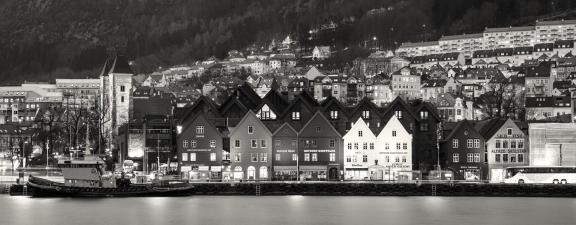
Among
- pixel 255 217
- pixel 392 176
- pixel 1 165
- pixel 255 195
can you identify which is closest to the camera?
pixel 255 217

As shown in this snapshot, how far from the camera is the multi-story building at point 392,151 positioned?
299 ft

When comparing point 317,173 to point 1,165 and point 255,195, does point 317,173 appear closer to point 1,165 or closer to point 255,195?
point 255,195

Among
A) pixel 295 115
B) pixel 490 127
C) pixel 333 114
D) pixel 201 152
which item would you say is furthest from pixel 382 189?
pixel 201 152

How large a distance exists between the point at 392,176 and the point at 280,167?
360 inches

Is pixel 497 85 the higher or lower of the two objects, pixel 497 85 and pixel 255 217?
the higher

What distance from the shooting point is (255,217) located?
65000mm

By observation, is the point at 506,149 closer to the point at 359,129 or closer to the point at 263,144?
the point at 359,129

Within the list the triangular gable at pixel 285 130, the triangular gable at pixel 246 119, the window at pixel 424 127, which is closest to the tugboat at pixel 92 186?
the triangular gable at pixel 246 119

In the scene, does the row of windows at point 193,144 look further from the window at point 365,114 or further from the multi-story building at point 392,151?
the window at point 365,114

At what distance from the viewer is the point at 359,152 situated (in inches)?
3588

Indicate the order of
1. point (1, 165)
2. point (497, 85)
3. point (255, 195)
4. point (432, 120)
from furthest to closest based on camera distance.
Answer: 1. point (497, 85)
2. point (1, 165)
3. point (432, 120)
4. point (255, 195)

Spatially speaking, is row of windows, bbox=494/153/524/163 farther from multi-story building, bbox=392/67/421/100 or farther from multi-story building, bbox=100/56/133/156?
multi-story building, bbox=392/67/421/100

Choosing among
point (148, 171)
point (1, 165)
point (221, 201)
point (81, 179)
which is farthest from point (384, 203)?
point (1, 165)

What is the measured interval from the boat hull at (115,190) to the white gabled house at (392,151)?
16.6 meters
